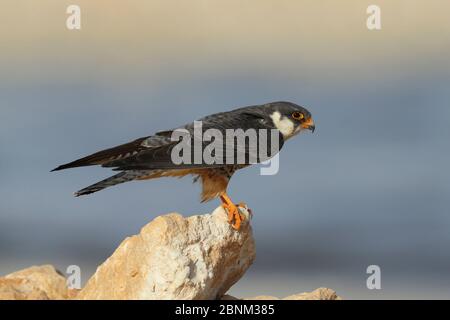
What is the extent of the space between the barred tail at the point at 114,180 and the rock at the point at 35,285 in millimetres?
1017

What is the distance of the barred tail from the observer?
7.14m

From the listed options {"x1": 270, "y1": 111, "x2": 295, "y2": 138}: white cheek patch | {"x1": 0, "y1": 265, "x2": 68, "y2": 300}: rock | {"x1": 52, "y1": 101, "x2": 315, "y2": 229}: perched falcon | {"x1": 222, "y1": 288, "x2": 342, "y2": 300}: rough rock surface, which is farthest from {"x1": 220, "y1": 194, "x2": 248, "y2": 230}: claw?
{"x1": 0, "y1": 265, "x2": 68, "y2": 300}: rock

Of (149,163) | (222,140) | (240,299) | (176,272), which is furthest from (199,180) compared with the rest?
(176,272)

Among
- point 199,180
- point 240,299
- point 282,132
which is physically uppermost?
point 282,132

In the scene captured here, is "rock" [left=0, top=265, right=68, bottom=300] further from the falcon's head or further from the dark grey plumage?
the falcon's head

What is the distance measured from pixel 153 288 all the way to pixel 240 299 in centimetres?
118

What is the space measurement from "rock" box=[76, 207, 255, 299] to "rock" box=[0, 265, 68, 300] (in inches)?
20.7

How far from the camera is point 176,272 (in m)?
6.10

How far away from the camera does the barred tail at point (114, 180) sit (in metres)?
7.14

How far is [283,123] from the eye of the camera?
9039mm

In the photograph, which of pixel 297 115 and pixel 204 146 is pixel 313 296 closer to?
pixel 204 146

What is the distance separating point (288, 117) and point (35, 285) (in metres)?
3.77

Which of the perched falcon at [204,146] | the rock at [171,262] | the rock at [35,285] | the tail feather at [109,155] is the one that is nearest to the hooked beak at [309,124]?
the perched falcon at [204,146]

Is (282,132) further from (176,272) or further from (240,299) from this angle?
(176,272)
